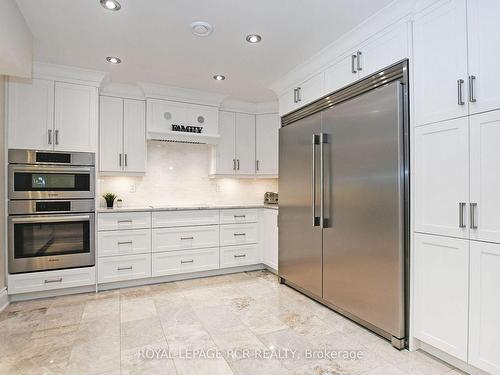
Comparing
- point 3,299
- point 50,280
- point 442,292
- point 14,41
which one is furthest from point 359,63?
point 3,299

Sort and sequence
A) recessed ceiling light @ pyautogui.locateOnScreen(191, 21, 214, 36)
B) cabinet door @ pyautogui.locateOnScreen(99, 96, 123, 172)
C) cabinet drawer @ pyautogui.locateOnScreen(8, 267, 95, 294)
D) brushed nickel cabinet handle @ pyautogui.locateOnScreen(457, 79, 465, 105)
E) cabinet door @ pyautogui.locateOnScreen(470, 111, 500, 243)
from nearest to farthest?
1. cabinet door @ pyautogui.locateOnScreen(470, 111, 500, 243)
2. brushed nickel cabinet handle @ pyautogui.locateOnScreen(457, 79, 465, 105)
3. recessed ceiling light @ pyautogui.locateOnScreen(191, 21, 214, 36)
4. cabinet drawer @ pyautogui.locateOnScreen(8, 267, 95, 294)
5. cabinet door @ pyautogui.locateOnScreen(99, 96, 123, 172)

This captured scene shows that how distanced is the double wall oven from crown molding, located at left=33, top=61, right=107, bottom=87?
80cm

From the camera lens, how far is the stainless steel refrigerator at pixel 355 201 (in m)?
2.10

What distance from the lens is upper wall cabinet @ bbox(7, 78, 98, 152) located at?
3031 mm

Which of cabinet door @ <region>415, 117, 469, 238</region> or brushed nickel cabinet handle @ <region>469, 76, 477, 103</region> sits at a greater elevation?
brushed nickel cabinet handle @ <region>469, 76, 477, 103</region>

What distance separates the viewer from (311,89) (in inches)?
120

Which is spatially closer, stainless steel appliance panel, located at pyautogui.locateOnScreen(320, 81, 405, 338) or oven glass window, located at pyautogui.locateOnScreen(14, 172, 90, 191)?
stainless steel appliance panel, located at pyautogui.locateOnScreen(320, 81, 405, 338)

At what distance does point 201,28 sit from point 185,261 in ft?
8.55

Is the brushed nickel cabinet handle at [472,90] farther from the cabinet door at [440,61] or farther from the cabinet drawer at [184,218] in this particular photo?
the cabinet drawer at [184,218]

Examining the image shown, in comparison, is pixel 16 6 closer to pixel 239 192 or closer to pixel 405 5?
pixel 405 5

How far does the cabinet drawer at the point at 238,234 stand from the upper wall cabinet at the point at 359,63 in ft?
5.72

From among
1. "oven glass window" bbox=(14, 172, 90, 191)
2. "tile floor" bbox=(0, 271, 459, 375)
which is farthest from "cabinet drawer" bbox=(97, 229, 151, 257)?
"oven glass window" bbox=(14, 172, 90, 191)

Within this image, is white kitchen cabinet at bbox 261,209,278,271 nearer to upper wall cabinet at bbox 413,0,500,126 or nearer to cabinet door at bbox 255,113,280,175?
cabinet door at bbox 255,113,280,175

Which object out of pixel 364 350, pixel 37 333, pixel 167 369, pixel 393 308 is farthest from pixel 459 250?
pixel 37 333
